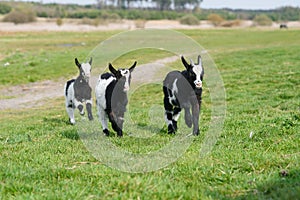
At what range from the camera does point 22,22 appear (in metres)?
138

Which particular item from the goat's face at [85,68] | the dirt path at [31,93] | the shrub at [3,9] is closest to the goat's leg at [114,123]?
the goat's face at [85,68]

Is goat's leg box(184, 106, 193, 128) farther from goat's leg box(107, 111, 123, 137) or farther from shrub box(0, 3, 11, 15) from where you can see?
shrub box(0, 3, 11, 15)

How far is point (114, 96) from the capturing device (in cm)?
1035

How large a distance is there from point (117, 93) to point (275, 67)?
62.4 ft

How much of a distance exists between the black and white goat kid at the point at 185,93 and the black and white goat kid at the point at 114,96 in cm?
97

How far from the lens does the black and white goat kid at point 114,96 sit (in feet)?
33.2

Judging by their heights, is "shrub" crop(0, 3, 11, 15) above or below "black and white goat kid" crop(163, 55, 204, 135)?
below

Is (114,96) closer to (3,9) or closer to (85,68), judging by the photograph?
(85,68)

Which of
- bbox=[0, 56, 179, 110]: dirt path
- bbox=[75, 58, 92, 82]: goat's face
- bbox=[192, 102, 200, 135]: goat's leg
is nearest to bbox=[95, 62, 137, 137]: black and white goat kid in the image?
bbox=[192, 102, 200, 135]: goat's leg

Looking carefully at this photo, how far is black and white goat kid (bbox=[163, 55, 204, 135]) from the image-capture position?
31.6 feet

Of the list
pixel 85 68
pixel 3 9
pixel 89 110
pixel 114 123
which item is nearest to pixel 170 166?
pixel 114 123

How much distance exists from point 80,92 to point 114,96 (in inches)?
172

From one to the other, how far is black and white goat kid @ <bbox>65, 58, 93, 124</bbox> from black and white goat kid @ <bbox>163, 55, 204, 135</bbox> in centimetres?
349

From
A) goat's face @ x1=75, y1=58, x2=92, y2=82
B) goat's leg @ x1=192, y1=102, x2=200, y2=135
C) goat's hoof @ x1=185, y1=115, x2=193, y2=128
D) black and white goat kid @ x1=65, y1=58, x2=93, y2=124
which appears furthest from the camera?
black and white goat kid @ x1=65, y1=58, x2=93, y2=124
